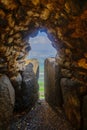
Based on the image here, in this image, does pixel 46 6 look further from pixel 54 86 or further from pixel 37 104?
pixel 37 104

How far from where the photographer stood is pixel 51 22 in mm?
4059

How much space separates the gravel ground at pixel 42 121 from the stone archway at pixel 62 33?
1.31 feet

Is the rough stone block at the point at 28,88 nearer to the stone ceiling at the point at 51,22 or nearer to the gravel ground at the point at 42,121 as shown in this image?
the gravel ground at the point at 42,121

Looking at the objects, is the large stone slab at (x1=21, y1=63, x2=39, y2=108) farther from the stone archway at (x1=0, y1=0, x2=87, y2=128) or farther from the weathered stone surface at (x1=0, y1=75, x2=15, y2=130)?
the weathered stone surface at (x1=0, y1=75, x2=15, y2=130)

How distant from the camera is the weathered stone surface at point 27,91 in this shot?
5984mm

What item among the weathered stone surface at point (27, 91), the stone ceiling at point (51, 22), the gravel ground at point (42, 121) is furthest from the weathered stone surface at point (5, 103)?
the weathered stone surface at point (27, 91)

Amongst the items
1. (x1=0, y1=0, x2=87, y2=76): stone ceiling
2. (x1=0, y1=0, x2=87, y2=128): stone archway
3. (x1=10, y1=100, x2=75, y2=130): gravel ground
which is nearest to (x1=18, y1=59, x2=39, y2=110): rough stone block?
(x1=10, y1=100, x2=75, y2=130): gravel ground

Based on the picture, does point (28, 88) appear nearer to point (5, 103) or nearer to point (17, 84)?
point (17, 84)

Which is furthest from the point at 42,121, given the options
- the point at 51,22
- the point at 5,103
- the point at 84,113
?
the point at 51,22

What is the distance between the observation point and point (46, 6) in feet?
10.8

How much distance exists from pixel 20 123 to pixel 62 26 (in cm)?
287

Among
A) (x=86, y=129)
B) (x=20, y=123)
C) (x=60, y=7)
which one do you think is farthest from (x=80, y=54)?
(x=20, y=123)

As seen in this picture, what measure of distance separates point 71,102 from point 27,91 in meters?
1.75

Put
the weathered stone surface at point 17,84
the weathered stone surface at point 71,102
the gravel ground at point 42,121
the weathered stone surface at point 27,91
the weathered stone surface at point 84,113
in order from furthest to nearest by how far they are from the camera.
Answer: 1. the weathered stone surface at point 27,91
2. the weathered stone surface at point 17,84
3. the gravel ground at point 42,121
4. the weathered stone surface at point 71,102
5. the weathered stone surface at point 84,113
